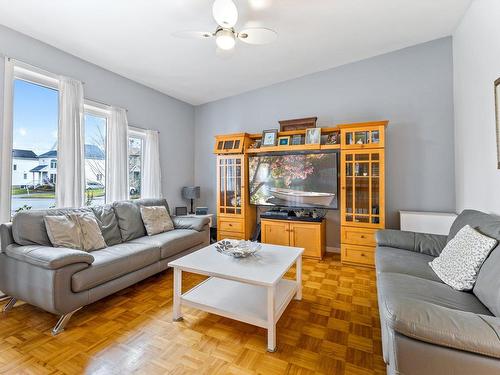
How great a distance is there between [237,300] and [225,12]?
7.26 ft

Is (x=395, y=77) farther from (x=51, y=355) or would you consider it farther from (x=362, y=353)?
(x=51, y=355)

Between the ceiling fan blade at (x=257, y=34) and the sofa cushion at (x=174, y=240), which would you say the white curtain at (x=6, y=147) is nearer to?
the sofa cushion at (x=174, y=240)

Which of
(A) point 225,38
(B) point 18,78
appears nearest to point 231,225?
(A) point 225,38

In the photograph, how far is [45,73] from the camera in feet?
8.68

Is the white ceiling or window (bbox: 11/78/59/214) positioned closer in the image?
the white ceiling

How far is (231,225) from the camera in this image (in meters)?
4.16

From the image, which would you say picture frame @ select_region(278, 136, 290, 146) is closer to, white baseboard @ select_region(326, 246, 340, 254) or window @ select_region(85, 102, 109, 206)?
white baseboard @ select_region(326, 246, 340, 254)

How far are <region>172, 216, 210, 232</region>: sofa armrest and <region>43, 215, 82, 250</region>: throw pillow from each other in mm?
1285

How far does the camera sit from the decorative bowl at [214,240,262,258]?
7.04ft

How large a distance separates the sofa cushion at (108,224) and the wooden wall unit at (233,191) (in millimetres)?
1720

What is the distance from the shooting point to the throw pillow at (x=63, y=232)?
87.0 inches

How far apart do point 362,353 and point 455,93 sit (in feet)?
10.8

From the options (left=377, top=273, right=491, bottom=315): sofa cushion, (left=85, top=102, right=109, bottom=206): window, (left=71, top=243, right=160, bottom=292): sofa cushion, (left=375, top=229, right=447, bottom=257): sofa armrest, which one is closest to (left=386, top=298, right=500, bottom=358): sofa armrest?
(left=377, top=273, right=491, bottom=315): sofa cushion

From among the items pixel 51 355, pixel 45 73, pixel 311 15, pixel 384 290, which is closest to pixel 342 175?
pixel 311 15
